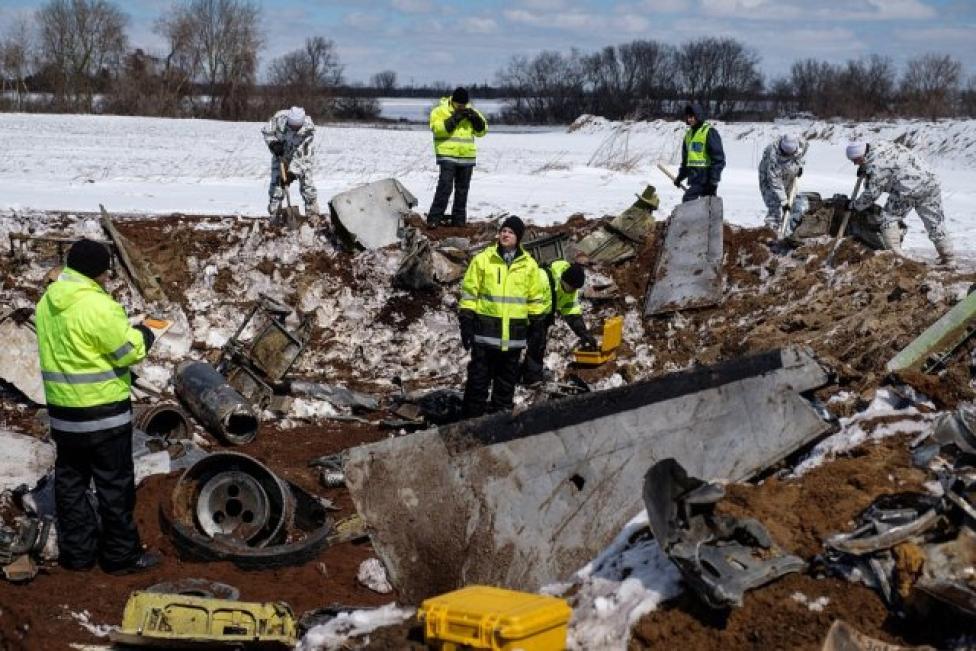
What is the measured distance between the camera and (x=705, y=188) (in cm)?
1402

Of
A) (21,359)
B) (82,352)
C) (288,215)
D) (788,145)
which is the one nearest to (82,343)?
(82,352)

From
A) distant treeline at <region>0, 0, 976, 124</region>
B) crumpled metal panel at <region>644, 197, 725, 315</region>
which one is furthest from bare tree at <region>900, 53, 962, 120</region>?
crumpled metal panel at <region>644, 197, 725, 315</region>

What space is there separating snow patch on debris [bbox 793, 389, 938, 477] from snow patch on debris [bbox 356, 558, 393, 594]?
2607 mm

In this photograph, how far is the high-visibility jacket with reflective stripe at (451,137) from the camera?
13.9 metres

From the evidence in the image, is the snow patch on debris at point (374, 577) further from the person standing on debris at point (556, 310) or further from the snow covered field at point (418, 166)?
the snow covered field at point (418, 166)

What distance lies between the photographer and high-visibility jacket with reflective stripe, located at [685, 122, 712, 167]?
542 inches

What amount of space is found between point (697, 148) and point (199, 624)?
980 centimetres

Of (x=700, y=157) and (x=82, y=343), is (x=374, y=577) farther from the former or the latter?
(x=700, y=157)

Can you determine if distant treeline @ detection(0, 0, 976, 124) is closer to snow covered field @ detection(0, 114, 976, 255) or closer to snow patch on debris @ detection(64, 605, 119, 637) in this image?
snow covered field @ detection(0, 114, 976, 255)

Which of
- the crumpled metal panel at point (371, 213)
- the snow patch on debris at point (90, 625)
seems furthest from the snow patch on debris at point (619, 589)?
the crumpled metal panel at point (371, 213)

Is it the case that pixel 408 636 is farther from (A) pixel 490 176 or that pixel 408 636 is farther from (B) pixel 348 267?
(A) pixel 490 176

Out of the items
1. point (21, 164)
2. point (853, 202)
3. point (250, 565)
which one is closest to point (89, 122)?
point (21, 164)

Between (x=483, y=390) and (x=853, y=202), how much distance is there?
5.37m

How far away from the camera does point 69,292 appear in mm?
6695
